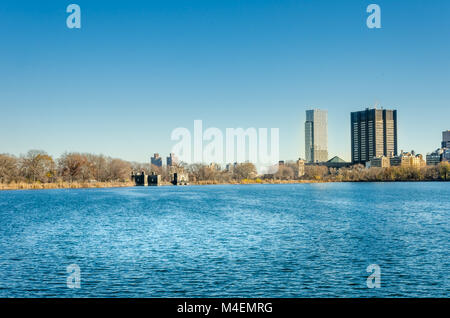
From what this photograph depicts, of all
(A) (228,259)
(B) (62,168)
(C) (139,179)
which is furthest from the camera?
(C) (139,179)

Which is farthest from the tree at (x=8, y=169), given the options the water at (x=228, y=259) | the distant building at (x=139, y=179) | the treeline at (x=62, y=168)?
the water at (x=228, y=259)

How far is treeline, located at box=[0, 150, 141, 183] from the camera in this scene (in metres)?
134

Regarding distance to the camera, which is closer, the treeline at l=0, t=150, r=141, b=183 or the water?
the water

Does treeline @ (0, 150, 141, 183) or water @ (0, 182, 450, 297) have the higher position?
treeline @ (0, 150, 141, 183)

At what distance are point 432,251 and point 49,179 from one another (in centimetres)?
14337

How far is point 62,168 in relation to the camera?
155m

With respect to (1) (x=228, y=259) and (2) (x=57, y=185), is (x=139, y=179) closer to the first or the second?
(2) (x=57, y=185)

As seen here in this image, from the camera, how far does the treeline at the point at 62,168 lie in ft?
439

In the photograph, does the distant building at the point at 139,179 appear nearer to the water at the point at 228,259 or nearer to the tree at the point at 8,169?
the tree at the point at 8,169

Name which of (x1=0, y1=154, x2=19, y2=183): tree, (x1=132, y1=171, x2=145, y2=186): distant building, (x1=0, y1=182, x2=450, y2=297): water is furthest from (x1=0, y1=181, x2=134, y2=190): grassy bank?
(x1=0, y1=182, x2=450, y2=297): water

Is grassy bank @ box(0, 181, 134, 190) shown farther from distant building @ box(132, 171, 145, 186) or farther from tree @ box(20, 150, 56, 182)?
distant building @ box(132, 171, 145, 186)

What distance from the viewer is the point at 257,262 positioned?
811 inches

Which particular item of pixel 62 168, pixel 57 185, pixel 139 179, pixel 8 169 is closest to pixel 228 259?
pixel 8 169
